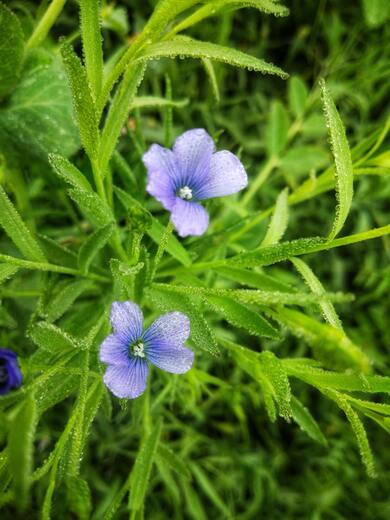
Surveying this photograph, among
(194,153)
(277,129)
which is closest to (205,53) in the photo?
(194,153)

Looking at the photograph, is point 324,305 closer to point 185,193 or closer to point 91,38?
point 185,193

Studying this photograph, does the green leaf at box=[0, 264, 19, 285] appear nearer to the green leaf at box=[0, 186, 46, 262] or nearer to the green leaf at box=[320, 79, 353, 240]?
the green leaf at box=[0, 186, 46, 262]

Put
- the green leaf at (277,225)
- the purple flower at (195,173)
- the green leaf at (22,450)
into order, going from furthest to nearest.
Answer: the green leaf at (277,225)
the purple flower at (195,173)
the green leaf at (22,450)

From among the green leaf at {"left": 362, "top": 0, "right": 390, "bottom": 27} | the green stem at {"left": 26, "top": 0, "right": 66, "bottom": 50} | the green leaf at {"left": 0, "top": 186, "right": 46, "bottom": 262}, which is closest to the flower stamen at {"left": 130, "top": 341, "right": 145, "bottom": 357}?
the green leaf at {"left": 0, "top": 186, "right": 46, "bottom": 262}

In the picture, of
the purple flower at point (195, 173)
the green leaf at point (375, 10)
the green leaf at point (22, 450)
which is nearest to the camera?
the green leaf at point (22, 450)

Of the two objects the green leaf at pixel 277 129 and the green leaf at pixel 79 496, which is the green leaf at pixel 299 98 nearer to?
the green leaf at pixel 277 129

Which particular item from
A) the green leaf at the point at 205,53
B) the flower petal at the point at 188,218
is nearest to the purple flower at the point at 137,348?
the flower petal at the point at 188,218

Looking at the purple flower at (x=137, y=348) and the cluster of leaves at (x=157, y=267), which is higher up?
the cluster of leaves at (x=157, y=267)

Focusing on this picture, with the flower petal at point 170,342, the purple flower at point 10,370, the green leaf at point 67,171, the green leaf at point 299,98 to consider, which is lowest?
the purple flower at point 10,370
